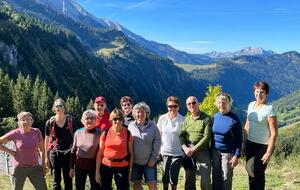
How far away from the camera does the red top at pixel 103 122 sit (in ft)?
41.7

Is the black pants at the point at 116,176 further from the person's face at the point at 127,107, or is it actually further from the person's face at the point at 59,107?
the person's face at the point at 127,107

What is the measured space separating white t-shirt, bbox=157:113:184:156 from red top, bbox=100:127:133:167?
1326 millimetres

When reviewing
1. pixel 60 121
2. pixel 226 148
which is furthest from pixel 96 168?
pixel 226 148

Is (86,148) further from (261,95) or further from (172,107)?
(261,95)

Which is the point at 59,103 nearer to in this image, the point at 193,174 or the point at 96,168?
the point at 96,168

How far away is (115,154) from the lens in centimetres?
1168

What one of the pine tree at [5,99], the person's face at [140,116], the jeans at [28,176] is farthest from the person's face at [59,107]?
the pine tree at [5,99]

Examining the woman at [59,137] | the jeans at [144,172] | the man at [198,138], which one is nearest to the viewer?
the man at [198,138]

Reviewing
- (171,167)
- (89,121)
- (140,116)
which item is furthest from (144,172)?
(89,121)

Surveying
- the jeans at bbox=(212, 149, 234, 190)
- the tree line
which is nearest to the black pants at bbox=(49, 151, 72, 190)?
the jeans at bbox=(212, 149, 234, 190)

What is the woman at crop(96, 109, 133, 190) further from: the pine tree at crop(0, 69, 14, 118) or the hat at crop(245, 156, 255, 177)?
the pine tree at crop(0, 69, 14, 118)

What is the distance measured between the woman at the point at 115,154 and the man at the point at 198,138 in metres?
1.72

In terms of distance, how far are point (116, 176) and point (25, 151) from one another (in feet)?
8.71

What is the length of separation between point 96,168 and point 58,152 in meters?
1.39
